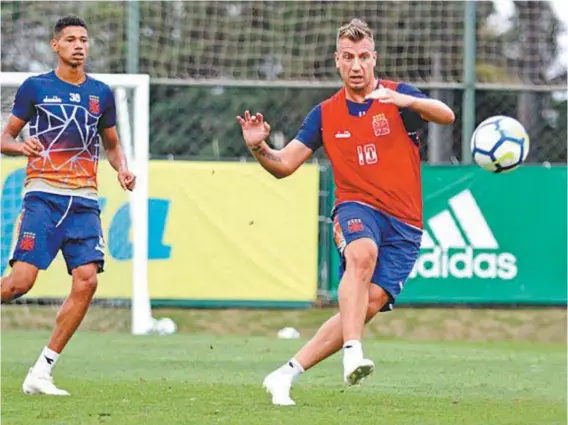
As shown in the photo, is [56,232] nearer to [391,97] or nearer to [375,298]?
[375,298]

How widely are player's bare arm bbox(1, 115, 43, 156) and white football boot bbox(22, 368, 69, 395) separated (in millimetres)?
1361

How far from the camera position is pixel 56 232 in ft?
27.5

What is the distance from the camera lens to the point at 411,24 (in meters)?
16.1

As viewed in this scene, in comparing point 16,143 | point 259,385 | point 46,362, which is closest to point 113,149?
point 16,143

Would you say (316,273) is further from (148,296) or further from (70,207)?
(70,207)

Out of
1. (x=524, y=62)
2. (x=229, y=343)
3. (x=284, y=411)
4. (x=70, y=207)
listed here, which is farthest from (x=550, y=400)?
(x=524, y=62)

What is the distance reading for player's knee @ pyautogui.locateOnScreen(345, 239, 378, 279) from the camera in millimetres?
7340

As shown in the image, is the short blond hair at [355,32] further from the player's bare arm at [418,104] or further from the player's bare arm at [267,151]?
the player's bare arm at [267,151]

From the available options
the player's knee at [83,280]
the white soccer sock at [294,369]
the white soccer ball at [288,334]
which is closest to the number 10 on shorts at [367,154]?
the white soccer sock at [294,369]

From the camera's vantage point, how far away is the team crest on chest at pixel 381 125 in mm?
7664

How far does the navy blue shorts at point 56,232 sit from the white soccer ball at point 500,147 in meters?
2.55

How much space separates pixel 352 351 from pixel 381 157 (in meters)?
1.21

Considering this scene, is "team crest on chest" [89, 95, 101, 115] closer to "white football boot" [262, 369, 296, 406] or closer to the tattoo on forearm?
the tattoo on forearm

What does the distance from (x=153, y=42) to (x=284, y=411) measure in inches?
365
